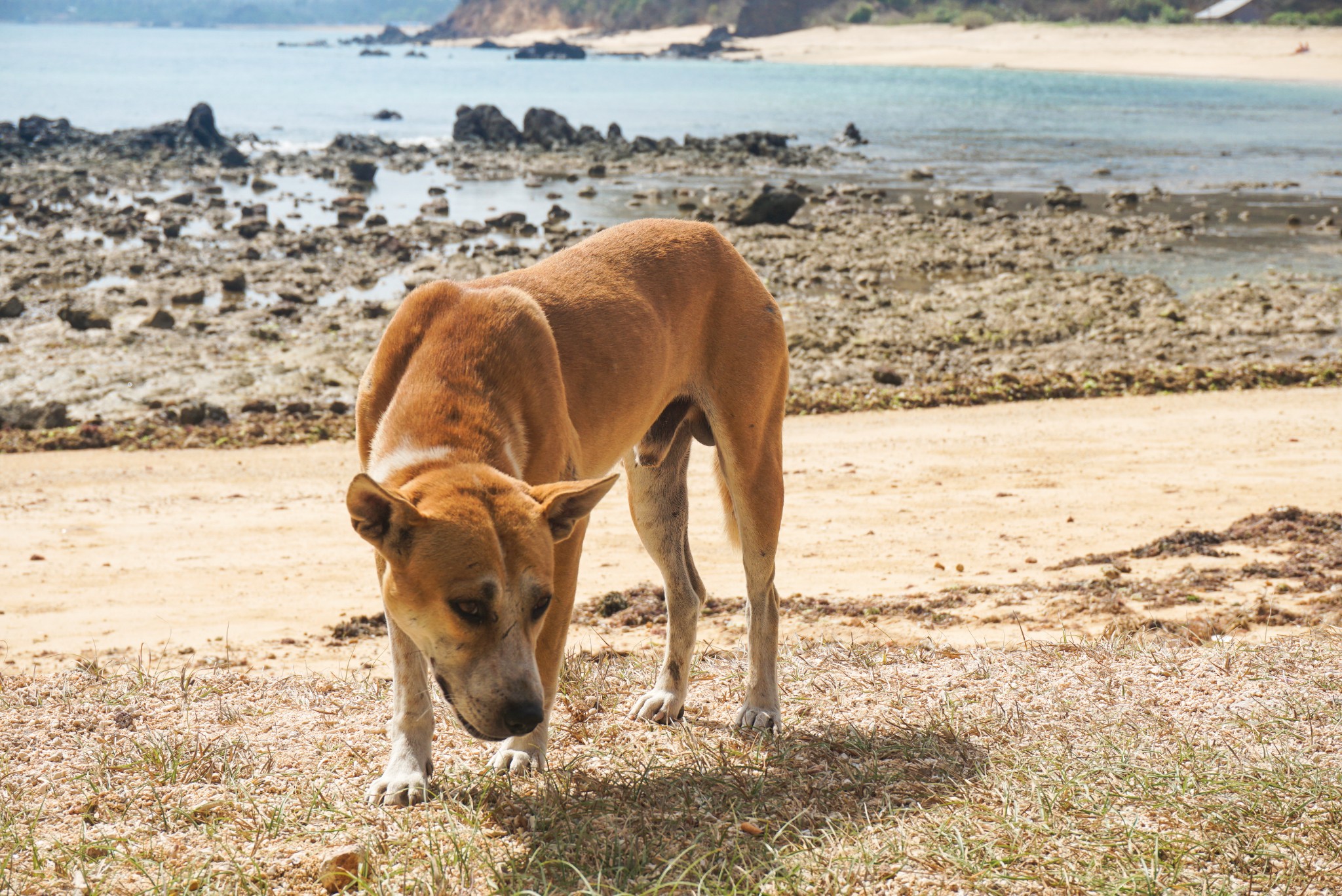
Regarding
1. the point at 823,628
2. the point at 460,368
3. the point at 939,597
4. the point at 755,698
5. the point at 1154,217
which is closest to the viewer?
the point at 460,368

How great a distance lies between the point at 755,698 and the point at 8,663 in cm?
369

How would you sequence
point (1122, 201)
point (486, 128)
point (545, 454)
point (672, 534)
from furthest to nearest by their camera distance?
1. point (486, 128)
2. point (1122, 201)
3. point (672, 534)
4. point (545, 454)

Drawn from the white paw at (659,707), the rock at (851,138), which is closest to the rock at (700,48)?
the rock at (851,138)

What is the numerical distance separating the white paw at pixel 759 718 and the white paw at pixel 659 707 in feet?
0.86

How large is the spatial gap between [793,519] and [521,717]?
5.63 m

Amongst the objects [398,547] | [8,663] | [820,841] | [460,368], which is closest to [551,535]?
[398,547]

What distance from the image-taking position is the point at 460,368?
4047mm

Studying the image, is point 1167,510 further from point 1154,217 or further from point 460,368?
point 1154,217

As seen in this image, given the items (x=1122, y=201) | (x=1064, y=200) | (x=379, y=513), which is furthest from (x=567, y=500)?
(x=1122, y=201)

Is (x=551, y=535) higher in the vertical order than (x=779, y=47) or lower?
lower

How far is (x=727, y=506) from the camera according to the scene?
543 centimetres

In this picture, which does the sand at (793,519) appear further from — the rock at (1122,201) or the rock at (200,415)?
the rock at (1122,201)

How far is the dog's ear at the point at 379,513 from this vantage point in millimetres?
3172

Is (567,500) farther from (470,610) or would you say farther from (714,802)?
(714,802)
